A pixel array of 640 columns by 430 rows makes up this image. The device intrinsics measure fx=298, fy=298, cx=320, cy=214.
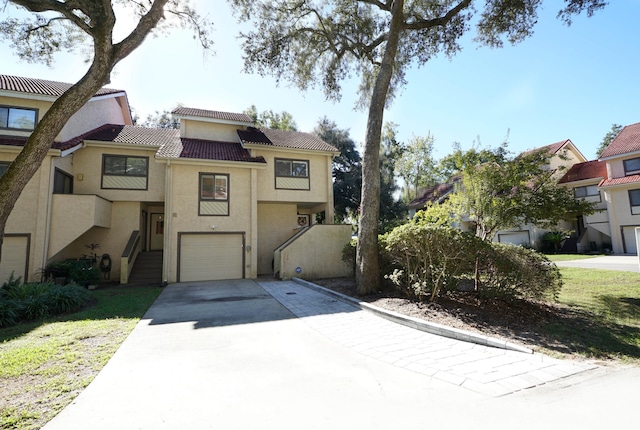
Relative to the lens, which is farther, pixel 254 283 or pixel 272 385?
pixel 254 283

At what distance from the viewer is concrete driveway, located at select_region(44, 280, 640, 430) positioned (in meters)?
2.85

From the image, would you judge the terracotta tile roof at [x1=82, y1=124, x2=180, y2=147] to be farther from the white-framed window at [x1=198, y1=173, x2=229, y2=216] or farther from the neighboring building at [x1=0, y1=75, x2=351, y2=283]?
the white-framed window at [x1=198, y1=173, x2=229, y2=216]

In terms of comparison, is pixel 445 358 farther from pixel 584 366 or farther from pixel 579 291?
pixel 579 291

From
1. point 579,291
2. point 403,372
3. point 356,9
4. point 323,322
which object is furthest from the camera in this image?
point 356,9

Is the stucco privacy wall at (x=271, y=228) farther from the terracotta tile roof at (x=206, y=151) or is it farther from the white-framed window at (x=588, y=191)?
the white-framed window at (x=588, y=191)

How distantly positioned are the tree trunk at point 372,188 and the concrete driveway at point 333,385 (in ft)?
9.40

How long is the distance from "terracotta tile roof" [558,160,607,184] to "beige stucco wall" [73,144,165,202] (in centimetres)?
2992

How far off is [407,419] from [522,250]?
5.77m

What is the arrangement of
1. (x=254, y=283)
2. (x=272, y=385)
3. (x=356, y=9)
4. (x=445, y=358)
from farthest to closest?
(x=254, y=283) < (x=356, y=9) < (x=445, y=358) < (x=272, y=385)

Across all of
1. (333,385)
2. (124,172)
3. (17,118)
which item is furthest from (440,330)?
(17,118)

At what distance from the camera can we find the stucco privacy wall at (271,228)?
1639 centimetres

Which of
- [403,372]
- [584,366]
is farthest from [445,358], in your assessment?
[584,366]

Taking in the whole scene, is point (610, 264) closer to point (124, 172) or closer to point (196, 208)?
point (196, 208)

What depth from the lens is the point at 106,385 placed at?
3.65 m
